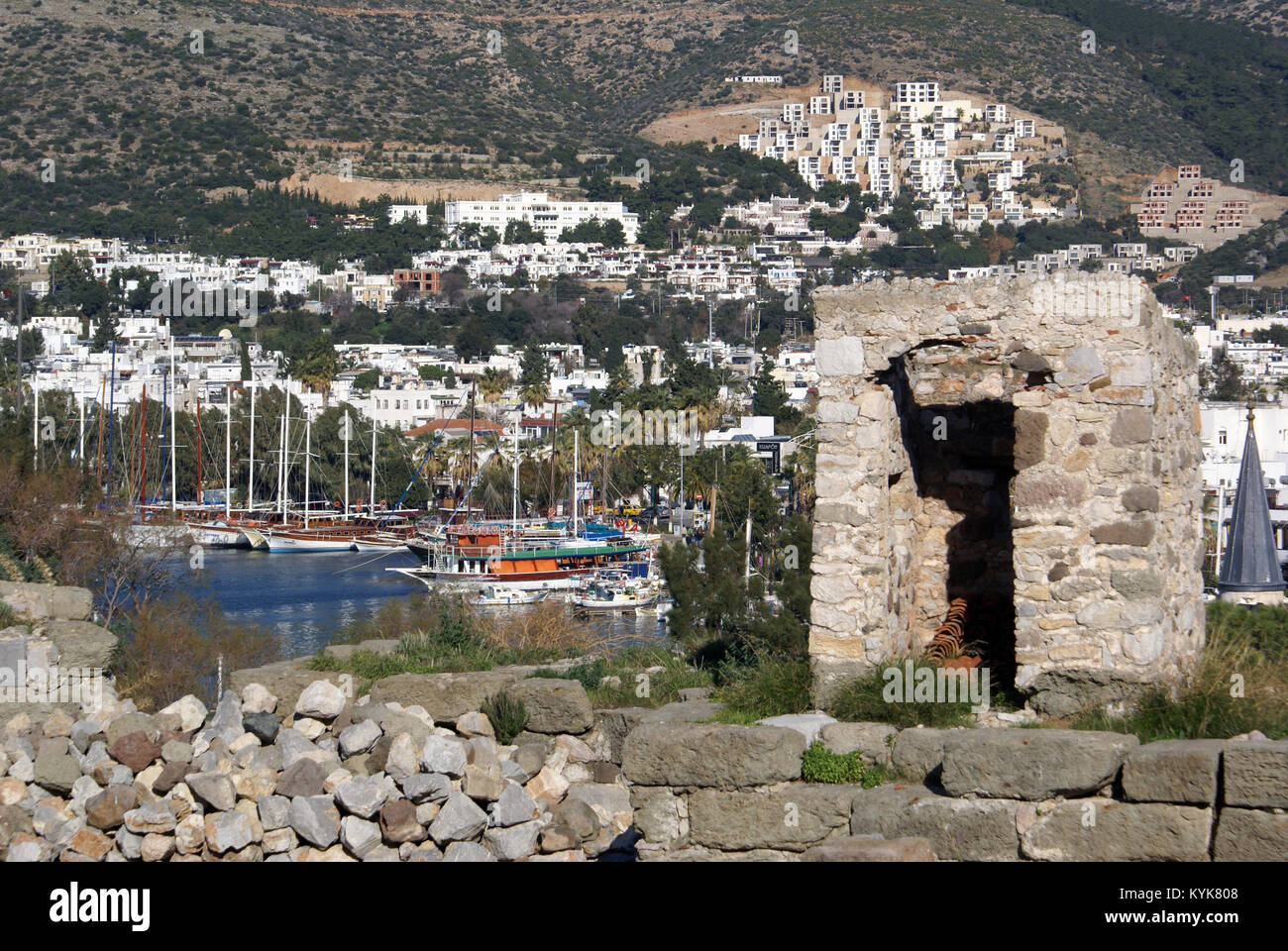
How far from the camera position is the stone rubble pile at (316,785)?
28.1 ft

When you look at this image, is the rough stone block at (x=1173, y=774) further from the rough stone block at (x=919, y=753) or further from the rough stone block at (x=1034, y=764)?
the rough stone block at (x=919, y=753)

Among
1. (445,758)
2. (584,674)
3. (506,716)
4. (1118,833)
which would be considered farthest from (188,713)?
(1118,833)

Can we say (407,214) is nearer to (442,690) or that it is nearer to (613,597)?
(613,597)

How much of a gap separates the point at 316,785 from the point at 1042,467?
4118 mm

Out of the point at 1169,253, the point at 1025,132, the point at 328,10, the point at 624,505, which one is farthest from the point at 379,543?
the point at 328,10

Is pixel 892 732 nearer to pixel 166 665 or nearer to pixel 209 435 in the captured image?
pixel 166 665

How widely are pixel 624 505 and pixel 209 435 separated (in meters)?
18.8

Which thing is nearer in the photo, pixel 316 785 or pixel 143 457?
pixel 316 785

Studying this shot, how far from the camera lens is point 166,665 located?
1895 cm

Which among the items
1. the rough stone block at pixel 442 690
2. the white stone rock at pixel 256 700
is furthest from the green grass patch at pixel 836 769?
the white stone rock at pixel 256 700

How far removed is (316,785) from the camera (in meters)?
8.90

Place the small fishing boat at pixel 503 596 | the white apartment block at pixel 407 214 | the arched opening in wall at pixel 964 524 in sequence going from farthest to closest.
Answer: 1. the white apartment block at pixel 407 214
2. the small fishing boat at pixel 503 596
3. the arched opening in wall at pixel 964 524

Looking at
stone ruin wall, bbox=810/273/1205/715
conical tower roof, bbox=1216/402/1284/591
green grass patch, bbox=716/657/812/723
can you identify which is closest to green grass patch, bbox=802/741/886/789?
green grass patch, bbox=716/657/812/723

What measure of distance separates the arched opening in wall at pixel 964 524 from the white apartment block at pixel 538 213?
444 feet
